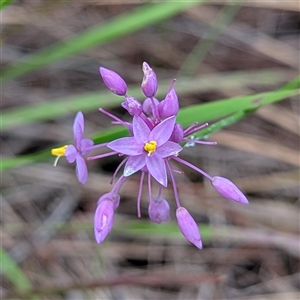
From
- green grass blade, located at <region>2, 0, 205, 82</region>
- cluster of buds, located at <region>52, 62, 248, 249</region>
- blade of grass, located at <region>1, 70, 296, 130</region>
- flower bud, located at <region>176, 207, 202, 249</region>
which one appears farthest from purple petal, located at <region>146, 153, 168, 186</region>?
green grass blade, located at <region>2, 0, 205, 82</region>

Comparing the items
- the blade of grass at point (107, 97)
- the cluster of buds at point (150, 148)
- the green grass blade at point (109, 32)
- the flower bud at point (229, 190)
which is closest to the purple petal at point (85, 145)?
the cluster of buds at point (150, 148)

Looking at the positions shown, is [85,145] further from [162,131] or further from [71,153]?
[162,131]

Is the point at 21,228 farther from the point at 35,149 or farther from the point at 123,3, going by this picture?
the point at 123,3

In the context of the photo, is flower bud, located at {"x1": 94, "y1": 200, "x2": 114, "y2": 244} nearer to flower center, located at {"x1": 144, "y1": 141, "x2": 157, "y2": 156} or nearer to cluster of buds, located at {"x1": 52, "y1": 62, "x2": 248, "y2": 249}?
cluster of buds, located at {"x1": 52, "y1": 62, "x2": 248, "y2": 249}

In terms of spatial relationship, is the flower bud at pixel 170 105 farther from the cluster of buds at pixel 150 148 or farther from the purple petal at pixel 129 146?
the purple petal at pixel 129 146

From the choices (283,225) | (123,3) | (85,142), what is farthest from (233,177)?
(85,142)

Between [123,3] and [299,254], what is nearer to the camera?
[299,254]

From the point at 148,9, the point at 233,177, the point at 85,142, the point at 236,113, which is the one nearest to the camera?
the point at 85,142
